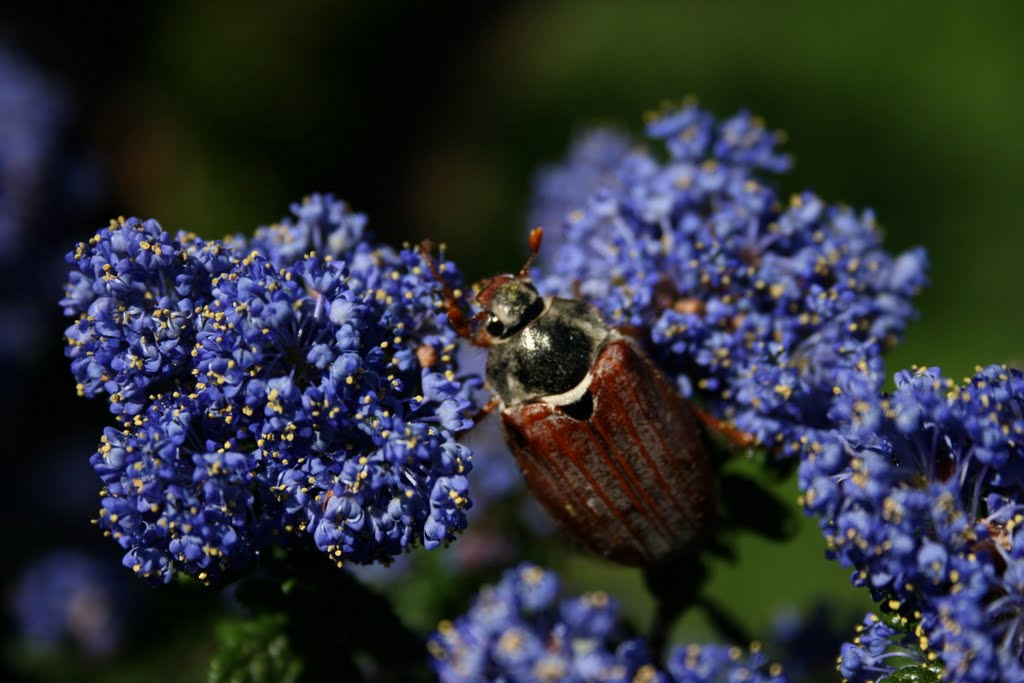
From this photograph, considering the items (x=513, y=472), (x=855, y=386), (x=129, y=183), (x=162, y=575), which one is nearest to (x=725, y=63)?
(x=129, y=183)

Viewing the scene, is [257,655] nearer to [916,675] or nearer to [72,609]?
[916,675]

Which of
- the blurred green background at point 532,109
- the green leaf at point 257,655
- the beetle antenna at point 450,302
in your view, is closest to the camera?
the green leaf at point 257,655

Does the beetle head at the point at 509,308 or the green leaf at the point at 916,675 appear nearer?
the green leaf at the point at 916,675

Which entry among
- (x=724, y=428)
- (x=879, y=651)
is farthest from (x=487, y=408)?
(x=879, y=651)

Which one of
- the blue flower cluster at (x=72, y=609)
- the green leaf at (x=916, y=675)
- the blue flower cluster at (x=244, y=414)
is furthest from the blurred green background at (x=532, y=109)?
the blue flower cluster at (x=244, y=414)

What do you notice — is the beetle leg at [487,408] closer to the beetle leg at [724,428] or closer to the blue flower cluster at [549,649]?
the blue flower cluster at [549,649]

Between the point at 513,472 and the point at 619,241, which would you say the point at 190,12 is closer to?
the point at 513,472
